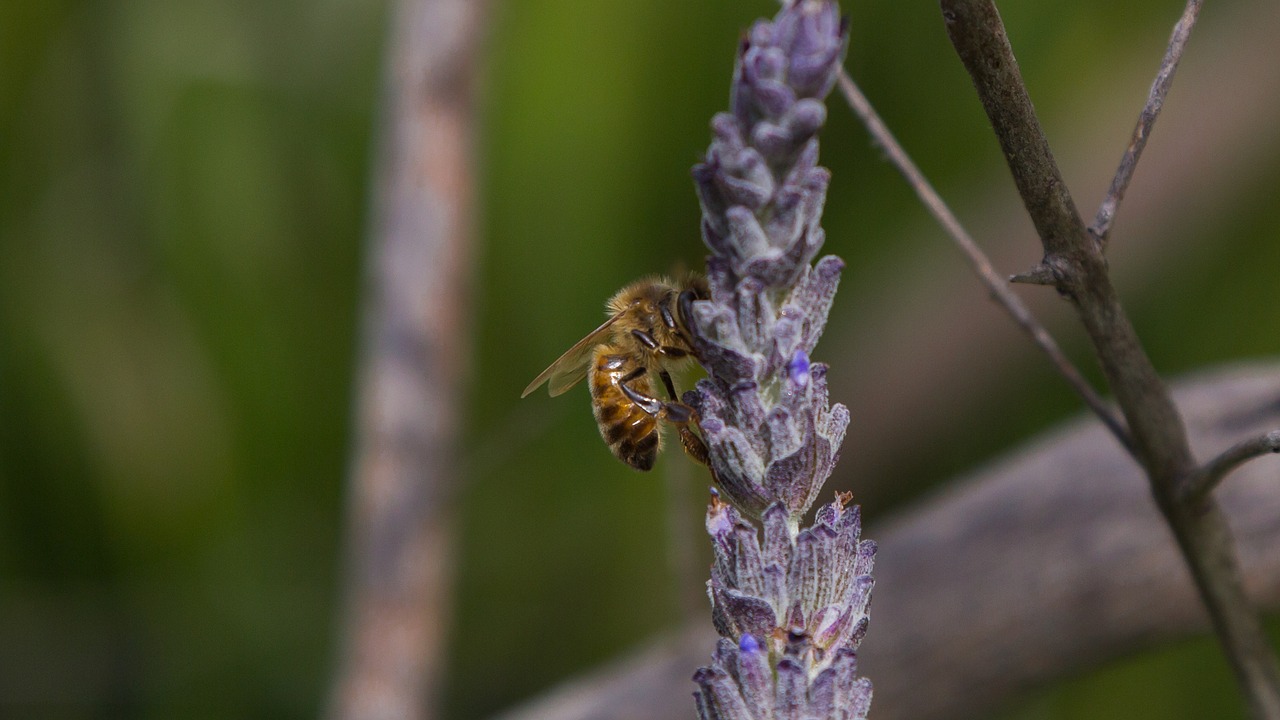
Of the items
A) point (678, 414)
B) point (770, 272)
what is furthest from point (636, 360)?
point (770, 272)

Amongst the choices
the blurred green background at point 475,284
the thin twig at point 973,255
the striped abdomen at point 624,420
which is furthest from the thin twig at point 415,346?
the thin twig at point 973,255

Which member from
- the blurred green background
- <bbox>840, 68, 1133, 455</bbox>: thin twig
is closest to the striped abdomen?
<bbox>840, 68, 1133, 455</bbox>: thin twig

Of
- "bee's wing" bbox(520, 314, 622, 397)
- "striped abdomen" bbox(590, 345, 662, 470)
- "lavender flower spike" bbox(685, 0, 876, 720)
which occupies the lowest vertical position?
"lavender flower spike" bbox(685, 0, 876, 720)

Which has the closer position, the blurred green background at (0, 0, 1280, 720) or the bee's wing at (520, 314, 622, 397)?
the bee's wing at (520, 314, 622, 397)

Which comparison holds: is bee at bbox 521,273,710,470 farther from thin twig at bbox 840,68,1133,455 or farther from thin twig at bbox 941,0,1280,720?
thin twig at bbox 941,0,1280,720

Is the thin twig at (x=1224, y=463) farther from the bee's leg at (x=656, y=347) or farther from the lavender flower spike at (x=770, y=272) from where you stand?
the bee's leg at (x=656, y=347)

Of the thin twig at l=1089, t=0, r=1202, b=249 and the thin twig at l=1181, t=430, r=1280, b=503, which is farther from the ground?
the thin twig at l=1089, t=0, r=1202, b=249
